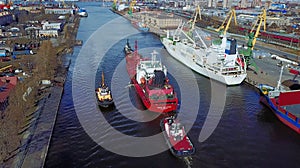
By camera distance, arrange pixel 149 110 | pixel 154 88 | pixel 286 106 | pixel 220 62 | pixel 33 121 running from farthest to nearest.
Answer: pixel 220 62, pixel 154 88, pixel 149 110, pixel 286 106, pixel 33 121

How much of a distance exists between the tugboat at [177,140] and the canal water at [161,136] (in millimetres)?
240

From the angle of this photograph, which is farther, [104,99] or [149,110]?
[104,99]

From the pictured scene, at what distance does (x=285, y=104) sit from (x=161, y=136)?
18.5 ft

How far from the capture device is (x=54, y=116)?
1082cm

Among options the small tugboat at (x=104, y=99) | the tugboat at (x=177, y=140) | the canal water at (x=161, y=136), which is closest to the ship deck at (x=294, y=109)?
the canal water at (x=161, y=136)

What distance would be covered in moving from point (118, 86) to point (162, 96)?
3.77 m

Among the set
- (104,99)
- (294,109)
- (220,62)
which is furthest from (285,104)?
(104,99)

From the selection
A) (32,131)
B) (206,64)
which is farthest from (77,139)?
(206,64)

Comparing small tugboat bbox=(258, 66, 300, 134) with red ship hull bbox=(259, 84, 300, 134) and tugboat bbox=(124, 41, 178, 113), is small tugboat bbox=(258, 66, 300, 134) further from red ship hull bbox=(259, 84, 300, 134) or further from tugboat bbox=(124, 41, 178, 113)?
tugboat bbox=(124, 41, 178, 113)

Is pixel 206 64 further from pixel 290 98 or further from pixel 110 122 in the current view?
pixel 110 122

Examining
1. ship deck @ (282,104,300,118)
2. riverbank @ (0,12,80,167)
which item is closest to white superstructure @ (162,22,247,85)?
ship deck @ (282,104,300,118)

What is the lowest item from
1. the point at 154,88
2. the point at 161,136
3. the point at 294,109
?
the point at 161,136

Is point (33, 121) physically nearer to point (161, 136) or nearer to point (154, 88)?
point (161, 136)

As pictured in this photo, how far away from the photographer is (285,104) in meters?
11.6
